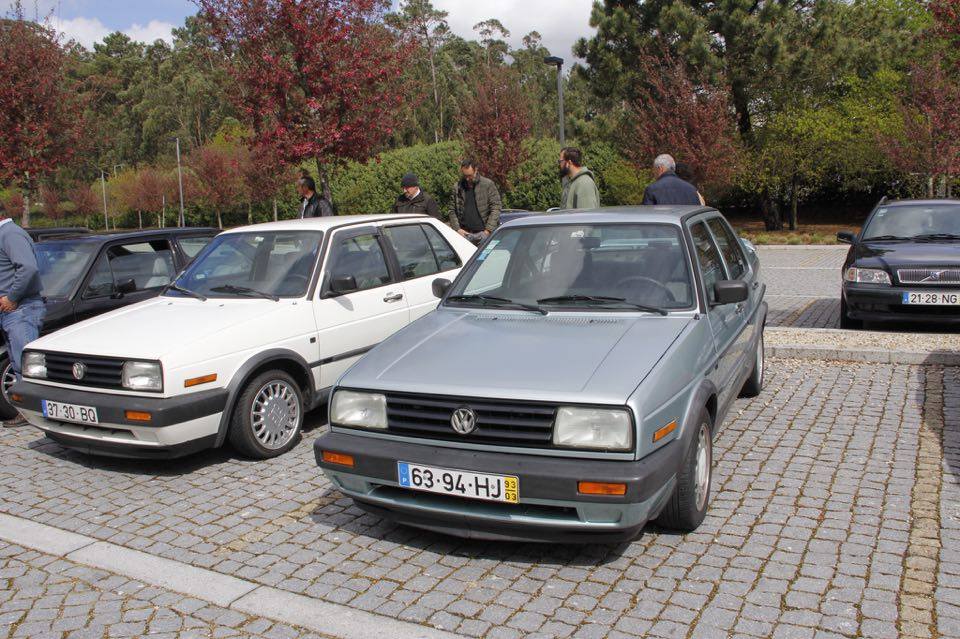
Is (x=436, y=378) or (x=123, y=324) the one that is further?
(x=123, y=324)

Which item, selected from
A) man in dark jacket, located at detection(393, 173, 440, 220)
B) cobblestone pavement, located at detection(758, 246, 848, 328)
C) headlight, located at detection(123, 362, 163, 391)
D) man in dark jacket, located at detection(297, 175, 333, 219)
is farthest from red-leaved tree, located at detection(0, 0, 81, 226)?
cobblestone pavement, located at detection(758, 246, 848, 328)

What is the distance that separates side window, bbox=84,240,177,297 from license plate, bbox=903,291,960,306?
7.72 meters

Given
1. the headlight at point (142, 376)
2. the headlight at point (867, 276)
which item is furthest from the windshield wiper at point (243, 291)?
the headlight at point (867, 276)

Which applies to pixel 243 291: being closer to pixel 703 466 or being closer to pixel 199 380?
pixel 199 380

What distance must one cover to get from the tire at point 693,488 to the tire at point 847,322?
240 inches

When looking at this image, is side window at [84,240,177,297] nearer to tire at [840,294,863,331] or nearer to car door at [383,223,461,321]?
car door at [383,223,461,321]

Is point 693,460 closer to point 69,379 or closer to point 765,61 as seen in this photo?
point 69,379

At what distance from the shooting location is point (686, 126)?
25.6m

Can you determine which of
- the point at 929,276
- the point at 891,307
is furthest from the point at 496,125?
the point at 929,276

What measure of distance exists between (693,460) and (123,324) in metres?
4.15

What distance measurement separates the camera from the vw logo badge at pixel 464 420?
3.79m

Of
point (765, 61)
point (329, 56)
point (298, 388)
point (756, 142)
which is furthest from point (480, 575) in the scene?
point (756, 142)

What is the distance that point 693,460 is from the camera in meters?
4.10

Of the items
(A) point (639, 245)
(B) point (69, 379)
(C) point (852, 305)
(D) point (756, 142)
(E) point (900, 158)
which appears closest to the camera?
(A) point (639, 245)
